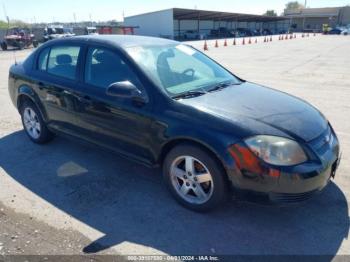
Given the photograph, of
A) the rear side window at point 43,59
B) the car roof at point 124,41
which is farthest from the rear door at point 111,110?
the rear side window at point 43,59

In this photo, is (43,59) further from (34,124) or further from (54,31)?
(54,31)

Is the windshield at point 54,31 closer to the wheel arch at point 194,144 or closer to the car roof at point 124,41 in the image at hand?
the car roof at point 124,41

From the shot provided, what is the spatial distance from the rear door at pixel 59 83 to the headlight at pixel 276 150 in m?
2.33

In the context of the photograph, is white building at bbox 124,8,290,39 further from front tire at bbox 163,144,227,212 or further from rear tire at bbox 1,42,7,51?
front tire at bbox 163,144,227,212

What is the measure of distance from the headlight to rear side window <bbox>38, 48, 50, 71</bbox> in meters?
3.33

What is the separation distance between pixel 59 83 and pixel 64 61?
0.32 meters

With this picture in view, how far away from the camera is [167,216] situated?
3137 mm

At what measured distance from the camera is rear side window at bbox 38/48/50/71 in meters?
4.61

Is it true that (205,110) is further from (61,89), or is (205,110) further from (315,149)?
(61,89)

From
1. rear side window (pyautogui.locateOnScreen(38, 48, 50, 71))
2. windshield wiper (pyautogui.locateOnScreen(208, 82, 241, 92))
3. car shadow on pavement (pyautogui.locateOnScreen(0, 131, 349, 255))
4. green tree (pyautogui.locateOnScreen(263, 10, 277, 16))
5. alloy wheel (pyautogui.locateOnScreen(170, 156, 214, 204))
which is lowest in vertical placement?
car shadow on pavement (pyautogui.locateOnScreen(0, 131, 349, 255))

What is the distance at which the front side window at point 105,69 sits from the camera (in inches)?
137

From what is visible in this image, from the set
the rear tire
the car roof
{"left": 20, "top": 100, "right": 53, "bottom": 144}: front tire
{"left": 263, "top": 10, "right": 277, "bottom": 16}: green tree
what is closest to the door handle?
{"left": 20, "top": 100, "right": 53, "bottom": 144}: front tire

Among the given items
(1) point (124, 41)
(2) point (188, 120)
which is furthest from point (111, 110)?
(2) point (188, 120)

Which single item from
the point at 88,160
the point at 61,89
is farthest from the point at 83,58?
the point at 88,160
